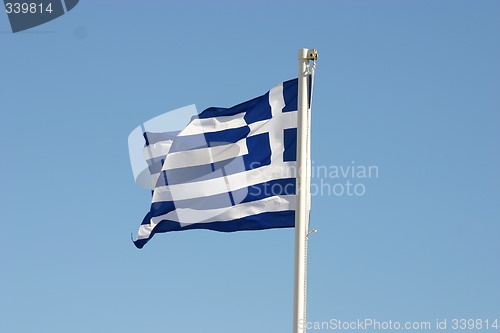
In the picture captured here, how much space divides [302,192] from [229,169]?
319 cm

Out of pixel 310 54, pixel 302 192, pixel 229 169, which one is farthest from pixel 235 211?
pixel 310 54

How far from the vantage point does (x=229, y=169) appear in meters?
22.2

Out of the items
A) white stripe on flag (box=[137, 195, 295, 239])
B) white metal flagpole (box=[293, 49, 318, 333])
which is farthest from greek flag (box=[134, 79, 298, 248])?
white metal flagpole (box=[293, 49, 318, 333])

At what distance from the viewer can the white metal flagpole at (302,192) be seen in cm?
1892

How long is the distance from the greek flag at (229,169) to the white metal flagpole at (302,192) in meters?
1.28

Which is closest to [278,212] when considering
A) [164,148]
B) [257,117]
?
[257,117]

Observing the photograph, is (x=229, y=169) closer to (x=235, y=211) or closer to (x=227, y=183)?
(x=227, y=183)

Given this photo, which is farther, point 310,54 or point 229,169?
point 229,169

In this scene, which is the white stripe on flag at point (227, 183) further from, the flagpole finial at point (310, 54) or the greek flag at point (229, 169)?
the flagpole finial at point (310, 54)

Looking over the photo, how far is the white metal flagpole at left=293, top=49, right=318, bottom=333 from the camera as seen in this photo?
18.9m

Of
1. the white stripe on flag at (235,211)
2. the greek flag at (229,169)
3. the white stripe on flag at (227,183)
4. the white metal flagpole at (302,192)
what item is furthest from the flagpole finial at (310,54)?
the white stripe on flag at (235,211)

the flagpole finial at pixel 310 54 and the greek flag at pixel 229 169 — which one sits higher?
the flagpole finial at pixel 310 54

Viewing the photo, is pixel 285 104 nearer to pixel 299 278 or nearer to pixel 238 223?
pixel 238 223

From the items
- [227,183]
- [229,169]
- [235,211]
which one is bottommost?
[235,211]
